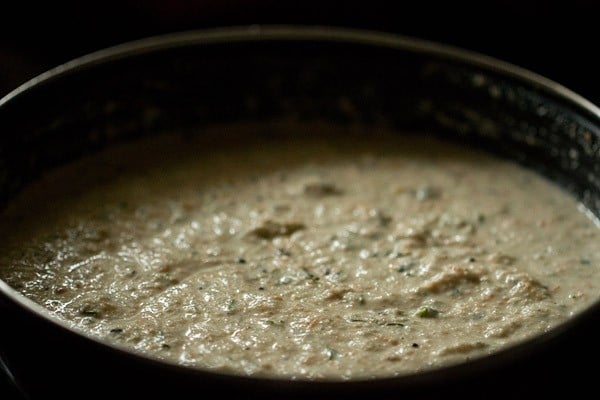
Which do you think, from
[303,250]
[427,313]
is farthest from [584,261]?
[303,250]

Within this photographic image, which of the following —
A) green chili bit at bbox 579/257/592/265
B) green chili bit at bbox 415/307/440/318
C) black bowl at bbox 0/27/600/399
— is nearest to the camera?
green chili bit at bbox 415/307/440/318

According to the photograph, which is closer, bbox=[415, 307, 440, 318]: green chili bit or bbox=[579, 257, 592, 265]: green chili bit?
bbox=[415, 307, 440, 318]: green chili bit

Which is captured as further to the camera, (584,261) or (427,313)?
(584,261)

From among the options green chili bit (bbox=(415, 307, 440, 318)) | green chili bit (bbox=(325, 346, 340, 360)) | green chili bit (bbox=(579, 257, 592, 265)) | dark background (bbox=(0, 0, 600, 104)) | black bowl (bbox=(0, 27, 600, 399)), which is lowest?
green chili bit (bbox=(325, 346, 340, 360))

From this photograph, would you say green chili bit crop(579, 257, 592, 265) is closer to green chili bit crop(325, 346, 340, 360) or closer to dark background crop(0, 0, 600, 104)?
green chili bit crop(325, 346, 340, 360)

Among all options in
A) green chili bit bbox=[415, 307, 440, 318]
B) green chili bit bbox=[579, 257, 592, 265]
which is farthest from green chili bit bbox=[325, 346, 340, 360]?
green chili bit bbox=[579, 257, 592, 265]

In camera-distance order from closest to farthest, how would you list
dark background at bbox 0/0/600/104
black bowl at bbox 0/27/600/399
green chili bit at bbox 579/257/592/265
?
1. green chili bit at bbox 579/257/592/265
2. black bowl at bbox 0/27/600/399
3. dark background at bbox 0/0/600/104

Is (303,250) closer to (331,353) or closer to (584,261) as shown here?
(331,353)

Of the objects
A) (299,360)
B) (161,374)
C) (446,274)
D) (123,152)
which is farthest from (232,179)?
(161,374)
